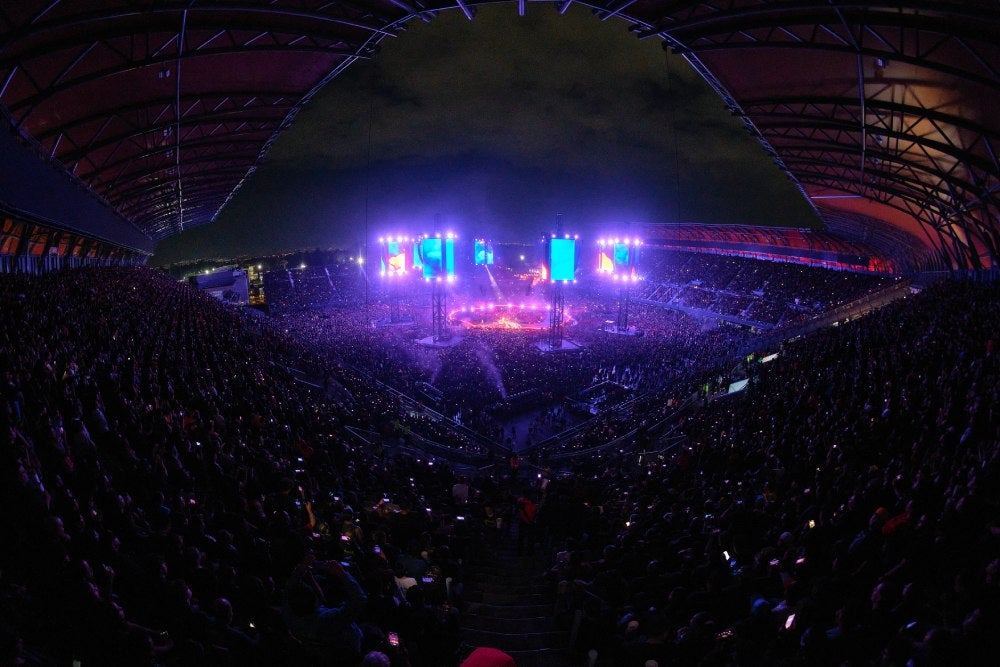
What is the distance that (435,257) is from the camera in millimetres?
34219

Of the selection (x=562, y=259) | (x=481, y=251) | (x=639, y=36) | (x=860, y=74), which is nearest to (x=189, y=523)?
(x=639, y=36)

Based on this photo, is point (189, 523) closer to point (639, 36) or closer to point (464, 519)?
point (464, 519)

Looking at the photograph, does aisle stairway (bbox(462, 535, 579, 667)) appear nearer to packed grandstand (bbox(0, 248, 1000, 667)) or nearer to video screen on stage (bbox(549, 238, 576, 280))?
packed grandstand (bbox(0, 248, 1000, 667))

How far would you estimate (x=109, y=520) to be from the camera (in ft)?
15.6

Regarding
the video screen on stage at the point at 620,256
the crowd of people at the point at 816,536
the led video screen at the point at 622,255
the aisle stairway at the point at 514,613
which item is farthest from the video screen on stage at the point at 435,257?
the aisle stairway at the point at 514,613

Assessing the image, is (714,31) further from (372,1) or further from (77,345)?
(77,345)

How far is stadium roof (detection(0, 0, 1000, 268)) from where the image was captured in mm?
10148

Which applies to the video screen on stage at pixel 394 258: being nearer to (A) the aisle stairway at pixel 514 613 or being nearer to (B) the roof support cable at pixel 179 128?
(B) the roof support cable at pixel 179 128

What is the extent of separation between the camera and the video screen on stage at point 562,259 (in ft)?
111

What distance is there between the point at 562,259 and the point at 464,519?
89.2 feet

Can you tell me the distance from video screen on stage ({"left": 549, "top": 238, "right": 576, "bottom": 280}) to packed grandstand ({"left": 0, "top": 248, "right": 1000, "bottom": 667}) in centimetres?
1864

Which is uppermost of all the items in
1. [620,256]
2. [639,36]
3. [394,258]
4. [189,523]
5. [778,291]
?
[639,36]

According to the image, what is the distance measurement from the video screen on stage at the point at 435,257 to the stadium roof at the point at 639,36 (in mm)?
13236

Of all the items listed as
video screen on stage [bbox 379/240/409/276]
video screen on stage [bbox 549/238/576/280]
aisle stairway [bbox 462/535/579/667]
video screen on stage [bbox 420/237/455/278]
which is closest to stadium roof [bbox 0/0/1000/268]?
aisle stairway [bbox 462/535/579/667]
